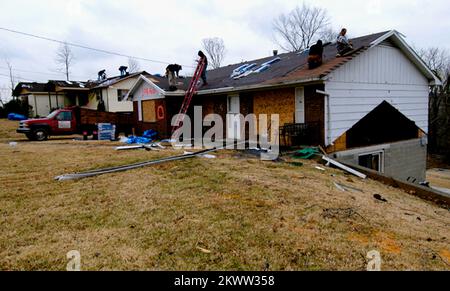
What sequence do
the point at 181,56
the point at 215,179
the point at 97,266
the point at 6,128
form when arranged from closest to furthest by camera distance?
the point at 97,266 → the point at 215,179 → the point at 6,128 → the point at 181,56

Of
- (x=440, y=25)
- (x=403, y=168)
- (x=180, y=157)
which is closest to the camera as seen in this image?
(x=180, y=157)

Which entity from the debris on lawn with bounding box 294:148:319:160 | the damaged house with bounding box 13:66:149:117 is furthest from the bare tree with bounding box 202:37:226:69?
the debris on lawn with bounding box 294:148:319:160

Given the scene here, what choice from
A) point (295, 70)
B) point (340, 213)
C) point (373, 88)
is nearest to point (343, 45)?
point (295, 70)

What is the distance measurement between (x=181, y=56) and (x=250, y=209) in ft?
149

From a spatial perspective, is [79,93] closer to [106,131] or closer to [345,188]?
[106,131]

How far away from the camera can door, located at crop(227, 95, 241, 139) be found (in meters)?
15.1

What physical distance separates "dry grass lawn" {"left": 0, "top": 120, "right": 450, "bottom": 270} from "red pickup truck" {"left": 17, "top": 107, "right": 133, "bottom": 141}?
33.8 ft

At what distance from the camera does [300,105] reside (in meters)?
12.1

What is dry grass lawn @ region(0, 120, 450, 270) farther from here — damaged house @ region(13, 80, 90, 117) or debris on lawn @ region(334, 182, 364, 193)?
damaged house @ region(13, 80, 90, 117)

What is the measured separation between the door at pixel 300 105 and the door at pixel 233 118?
357cm

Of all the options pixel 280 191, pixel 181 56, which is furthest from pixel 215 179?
pixel 181 56

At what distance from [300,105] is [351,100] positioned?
199cm

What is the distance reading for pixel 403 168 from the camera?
14414 millimetres
